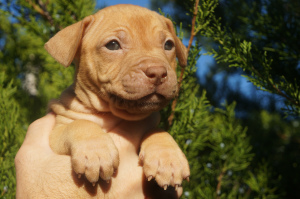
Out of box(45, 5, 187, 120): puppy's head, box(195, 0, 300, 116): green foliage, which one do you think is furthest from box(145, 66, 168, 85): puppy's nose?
box(195, 0, 300, 116): green foliage

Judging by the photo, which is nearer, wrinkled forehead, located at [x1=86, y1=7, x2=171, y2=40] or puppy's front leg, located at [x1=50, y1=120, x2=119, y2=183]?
puppy's front leg, located at [x1=50, y1=120, x2=119, y2=183]

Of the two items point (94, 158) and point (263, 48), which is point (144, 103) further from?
point (263, 48)

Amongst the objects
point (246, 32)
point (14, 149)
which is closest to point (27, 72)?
point (14, 149)

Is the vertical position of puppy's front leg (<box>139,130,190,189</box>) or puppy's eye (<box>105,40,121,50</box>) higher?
puppy's eye (<box>105,40,121,50</box>)

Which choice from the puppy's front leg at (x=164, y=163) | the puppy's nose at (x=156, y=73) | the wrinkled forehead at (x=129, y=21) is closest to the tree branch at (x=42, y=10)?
the wrinkled forehead at (x=129, y=21)

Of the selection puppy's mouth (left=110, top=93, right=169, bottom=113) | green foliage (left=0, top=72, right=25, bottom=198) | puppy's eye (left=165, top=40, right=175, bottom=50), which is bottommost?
green foliage (left=0, top=72, right=25, bottom=198)

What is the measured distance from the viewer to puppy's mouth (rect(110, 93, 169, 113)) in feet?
8.48

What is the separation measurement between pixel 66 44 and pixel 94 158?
1.07 metres

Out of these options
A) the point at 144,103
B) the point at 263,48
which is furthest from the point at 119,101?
the point at 263,48

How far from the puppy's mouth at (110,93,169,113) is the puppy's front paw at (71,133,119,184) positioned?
1.10 feet

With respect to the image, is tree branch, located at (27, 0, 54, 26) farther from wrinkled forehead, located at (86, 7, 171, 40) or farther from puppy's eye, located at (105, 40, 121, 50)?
puppy's eye, located at (105, 40, 121, 50)

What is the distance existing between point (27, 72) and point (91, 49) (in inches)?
67.8

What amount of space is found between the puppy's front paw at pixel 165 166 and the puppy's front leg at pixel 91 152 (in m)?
0.26

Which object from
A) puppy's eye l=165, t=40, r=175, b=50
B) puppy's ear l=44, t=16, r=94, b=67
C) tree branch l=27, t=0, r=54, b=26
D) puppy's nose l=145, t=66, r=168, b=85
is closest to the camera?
puppy's nose l=145, t=66, r=168, b=85
